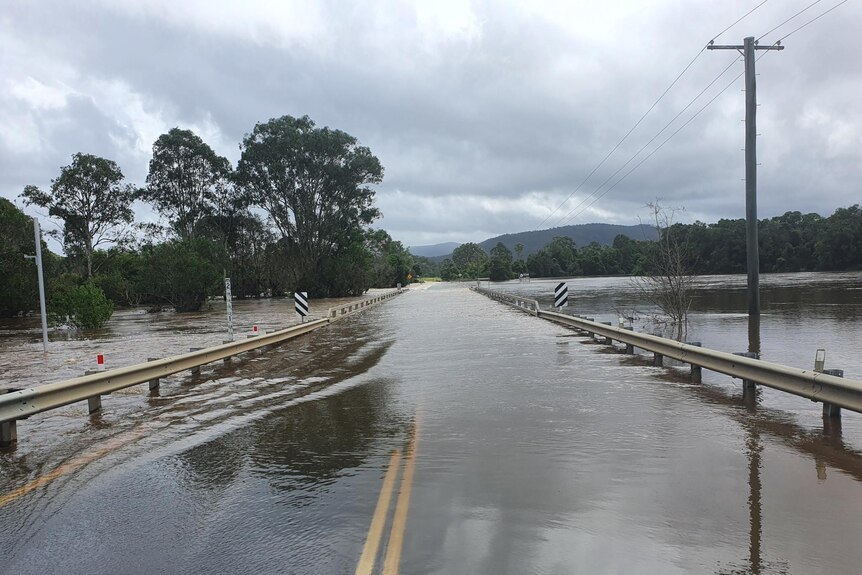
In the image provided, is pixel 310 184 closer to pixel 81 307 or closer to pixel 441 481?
pixel 81 307

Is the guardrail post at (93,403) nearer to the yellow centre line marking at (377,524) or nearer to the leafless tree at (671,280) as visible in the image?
the yellow centre line marking at (377,524)

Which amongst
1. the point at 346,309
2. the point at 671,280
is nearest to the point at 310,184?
the point at 346,309

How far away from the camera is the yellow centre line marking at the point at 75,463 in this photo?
19.0 ft

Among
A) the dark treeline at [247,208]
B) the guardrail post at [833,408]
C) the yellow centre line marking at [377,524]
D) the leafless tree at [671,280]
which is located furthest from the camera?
the dark treeline at [247,208]

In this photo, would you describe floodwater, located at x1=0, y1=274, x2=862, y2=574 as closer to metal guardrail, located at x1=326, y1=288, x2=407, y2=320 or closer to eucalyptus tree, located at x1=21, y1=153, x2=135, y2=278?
metal guardrail, located at x1=326, y1=288, x2=407, y2=320

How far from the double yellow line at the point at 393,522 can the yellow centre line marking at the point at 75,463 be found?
3.34 m

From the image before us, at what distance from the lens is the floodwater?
13.9 feet

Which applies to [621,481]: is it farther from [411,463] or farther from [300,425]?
[300,425]

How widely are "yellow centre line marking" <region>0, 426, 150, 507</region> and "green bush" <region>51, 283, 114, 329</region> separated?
2572 centimetres

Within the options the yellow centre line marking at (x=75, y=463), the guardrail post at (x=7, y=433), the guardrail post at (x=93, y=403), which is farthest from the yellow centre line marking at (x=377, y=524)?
the guardrail post at (x=93, y=403)

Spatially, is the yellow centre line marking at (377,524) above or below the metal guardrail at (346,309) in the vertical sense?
above

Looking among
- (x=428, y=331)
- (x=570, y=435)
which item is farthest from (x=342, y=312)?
(x=570, y=435)

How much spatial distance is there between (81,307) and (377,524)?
30834 mm

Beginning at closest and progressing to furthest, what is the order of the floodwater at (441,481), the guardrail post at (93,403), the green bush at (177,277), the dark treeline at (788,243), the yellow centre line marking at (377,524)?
1. the yellow centre line marking at (377,524)
2. the floodwater at (441,481)
3. the guardrail post at (93,403)
4. the green bush at (177,277)
5. the dark treeline at (788,243)
